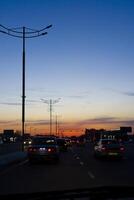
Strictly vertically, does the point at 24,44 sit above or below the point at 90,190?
above

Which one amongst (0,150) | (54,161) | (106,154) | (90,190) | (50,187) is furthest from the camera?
(0,150)

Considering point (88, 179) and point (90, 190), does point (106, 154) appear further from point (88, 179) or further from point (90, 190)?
point (90, 190)

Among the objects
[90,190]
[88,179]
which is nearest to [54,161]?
[88,179]

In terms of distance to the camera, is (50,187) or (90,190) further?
(50,187)

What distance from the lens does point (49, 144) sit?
36.9m

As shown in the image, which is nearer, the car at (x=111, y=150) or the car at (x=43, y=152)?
the car at (x=43, y=152)

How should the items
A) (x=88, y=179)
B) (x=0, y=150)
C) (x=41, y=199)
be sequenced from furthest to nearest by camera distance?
1. (x=0, y=150)
2. (x=88, y=179)
3. (x=41, y=199)

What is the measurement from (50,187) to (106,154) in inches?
913

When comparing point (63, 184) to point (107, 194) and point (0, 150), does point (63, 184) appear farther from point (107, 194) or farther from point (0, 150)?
point (0, 150)

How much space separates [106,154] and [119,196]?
3370 centimetres

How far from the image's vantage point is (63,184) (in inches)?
755

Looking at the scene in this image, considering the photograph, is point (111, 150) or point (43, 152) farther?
point (111, 150)

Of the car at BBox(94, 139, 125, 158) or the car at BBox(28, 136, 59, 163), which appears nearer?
the car at BBox(28, 136, 59, 163)

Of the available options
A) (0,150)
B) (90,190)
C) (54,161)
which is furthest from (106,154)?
(90,190)
